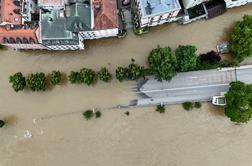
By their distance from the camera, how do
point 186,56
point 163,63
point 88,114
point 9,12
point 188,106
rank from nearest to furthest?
1. point 163,63
2. point 186,56
3. point 9,12
4. point 188,106
5. point 88,114

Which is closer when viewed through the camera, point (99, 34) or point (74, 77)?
point (99, 34)

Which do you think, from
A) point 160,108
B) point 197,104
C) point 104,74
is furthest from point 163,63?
point 104,74

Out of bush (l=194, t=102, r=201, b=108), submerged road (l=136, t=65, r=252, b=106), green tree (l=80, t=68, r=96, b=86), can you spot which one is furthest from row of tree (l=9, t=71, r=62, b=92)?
bush (l=194, t=102, r=201, b=108)

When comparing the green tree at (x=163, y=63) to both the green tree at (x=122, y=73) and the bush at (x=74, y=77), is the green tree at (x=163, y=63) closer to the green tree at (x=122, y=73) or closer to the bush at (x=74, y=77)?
the green tree at (x=122, y=73)

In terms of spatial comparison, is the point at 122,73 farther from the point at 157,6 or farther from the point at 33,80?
the point at 33,80

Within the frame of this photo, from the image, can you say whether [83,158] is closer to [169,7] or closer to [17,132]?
[17,132]

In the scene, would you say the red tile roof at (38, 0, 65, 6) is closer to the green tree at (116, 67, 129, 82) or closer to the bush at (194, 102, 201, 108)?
the green tree at (116, 67, 129, 82)
